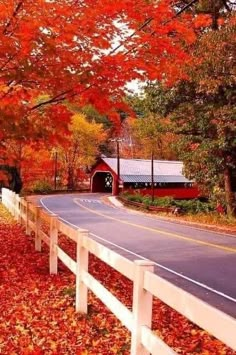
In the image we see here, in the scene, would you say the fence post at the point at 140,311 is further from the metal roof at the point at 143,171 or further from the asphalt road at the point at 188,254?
the metal roof at the point at 143,171

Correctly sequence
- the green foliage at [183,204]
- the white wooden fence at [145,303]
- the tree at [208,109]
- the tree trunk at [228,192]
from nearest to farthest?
the white wooden fence at [145,303], the tree at [208,109], the tree trunk at [228,192], the green foliage at [183,204]

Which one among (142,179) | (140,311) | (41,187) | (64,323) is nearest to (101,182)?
(142,179)

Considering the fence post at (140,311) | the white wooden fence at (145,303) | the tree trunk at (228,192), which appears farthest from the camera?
the tree trunk at (228,192)

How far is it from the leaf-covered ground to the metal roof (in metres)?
52.0

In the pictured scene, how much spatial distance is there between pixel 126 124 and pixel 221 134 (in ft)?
286

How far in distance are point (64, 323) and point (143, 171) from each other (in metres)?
57.6

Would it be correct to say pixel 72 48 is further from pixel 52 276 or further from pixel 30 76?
pixel 52 276

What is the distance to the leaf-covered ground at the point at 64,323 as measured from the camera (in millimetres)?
5856

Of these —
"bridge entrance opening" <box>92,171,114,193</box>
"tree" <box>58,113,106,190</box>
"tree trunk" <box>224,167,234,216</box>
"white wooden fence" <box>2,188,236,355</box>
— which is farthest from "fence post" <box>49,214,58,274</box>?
"tree" <box>58,113,106,190</box>

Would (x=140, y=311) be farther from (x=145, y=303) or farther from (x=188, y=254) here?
(x=188, y=254)

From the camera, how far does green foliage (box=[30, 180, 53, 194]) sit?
2416 inches

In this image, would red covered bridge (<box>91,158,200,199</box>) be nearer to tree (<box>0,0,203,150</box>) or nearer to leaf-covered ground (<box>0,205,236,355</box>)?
tree (<box>0,0,203,150</box>)

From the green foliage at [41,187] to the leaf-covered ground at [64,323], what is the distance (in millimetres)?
52159

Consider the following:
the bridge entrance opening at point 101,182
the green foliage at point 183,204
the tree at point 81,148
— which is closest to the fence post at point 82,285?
the green foliage at point 183,204
